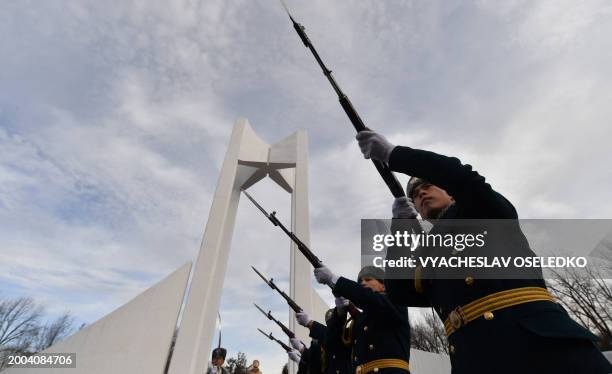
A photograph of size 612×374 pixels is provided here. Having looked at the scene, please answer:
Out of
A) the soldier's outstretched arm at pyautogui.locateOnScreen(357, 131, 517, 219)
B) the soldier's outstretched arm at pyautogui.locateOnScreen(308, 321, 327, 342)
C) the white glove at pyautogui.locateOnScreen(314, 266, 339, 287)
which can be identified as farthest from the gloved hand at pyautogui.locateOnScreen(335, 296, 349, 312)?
the soldier's outstretched arm at pyautogui.locateOnScreen(357, 131, 517, 219)

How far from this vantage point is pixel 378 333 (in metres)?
2.79

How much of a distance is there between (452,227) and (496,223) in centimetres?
18

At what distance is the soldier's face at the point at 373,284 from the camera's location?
3207mm

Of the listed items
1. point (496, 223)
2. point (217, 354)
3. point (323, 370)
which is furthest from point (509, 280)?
point (217, 354)

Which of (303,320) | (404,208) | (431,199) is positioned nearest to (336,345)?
(303,320)

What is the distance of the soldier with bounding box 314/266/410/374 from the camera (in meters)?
2.63

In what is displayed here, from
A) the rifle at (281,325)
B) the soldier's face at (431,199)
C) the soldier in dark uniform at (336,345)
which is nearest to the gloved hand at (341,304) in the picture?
the soldier in dark uniform at (336,345)

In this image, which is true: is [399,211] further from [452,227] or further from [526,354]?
[526,354]

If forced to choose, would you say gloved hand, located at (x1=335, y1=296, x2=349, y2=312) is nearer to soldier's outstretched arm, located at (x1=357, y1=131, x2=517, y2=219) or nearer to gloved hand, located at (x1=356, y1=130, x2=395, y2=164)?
gloved hand, located at (x1=356, y1=130, x2=395, y2=164)

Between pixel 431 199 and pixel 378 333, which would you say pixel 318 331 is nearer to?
pixel 378 333

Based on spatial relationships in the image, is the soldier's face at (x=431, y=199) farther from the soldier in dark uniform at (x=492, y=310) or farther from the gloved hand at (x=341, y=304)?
the gloved hand at (x=341, y=304)

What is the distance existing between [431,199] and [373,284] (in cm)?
161

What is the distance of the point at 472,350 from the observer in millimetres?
1325

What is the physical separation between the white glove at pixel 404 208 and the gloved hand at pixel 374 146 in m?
0.33
